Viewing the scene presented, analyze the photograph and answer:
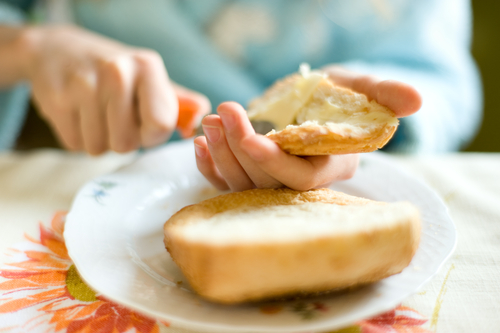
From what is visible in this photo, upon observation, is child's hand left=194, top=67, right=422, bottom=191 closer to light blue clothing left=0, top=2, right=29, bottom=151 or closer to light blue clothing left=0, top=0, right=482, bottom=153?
light blue clothing left=0, top=0, right=482, bottom=153

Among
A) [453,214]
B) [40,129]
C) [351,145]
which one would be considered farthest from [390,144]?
[40,129]

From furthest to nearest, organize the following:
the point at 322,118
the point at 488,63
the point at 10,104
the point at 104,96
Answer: the point at 488,63
the point at 10,104
the point at 104,96
the point at 322,118

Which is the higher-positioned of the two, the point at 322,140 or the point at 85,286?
the point at 322,140

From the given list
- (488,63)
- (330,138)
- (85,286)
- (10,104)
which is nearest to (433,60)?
(488,63)

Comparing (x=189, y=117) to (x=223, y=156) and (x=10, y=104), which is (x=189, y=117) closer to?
(x=223, y=156)

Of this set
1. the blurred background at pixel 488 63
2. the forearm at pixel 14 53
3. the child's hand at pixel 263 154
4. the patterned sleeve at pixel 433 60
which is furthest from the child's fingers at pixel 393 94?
the blurred background at pixel 488 63

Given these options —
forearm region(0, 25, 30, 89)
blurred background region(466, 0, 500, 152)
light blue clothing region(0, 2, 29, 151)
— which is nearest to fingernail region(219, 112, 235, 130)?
forearm region(0, 25, 30, 89)

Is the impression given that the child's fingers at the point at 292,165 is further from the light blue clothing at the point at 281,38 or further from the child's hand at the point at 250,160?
the light blue clothing at the point at 281,38
